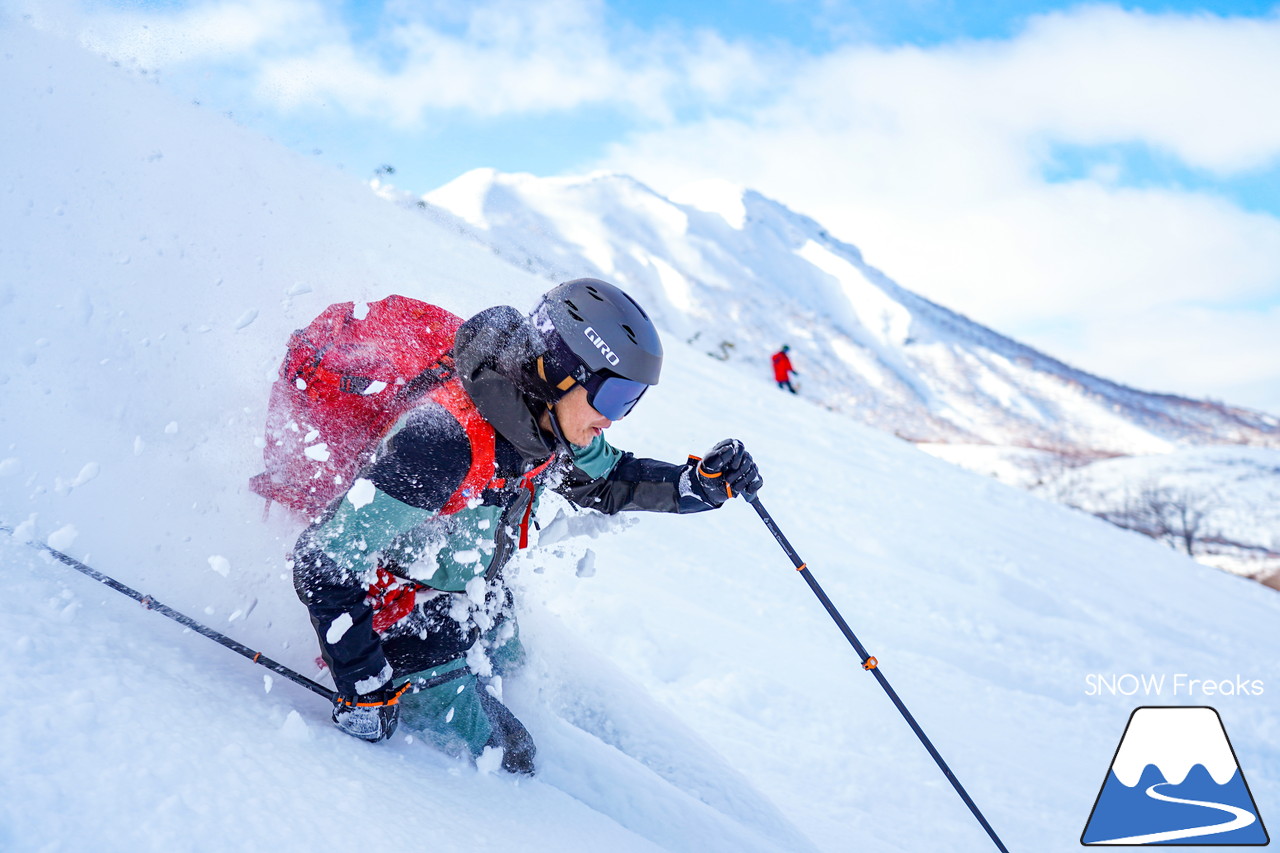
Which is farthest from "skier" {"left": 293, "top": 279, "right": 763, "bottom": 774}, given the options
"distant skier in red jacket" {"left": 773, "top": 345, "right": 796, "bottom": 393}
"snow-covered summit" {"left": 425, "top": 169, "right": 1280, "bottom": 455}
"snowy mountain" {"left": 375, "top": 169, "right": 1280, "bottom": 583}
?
"snow-covered summit" {"left": 425, "top": 169, "right": 1280, "bottom": 455}

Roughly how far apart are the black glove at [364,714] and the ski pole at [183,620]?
0.23 feet

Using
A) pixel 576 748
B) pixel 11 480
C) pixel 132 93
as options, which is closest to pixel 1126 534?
→ pixel 576 748

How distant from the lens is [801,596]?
5.04 m

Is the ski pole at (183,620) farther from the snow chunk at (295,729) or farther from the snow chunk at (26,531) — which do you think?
the snow chunk at (295,729)

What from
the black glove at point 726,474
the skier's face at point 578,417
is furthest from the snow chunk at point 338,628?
the black glove at point 726,474

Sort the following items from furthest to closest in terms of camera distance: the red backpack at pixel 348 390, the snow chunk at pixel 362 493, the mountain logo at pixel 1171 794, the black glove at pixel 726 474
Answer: the mountain logo at pixel 1171 794, the black glove at pixel 726 474, the red backpack at pixel 348 390, the snow chunk at pixel 362 493

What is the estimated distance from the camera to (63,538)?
208 centimetres

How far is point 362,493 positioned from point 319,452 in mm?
427

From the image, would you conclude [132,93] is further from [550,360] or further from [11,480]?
[550,360]

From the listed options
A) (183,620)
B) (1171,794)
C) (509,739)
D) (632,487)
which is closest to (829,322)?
(1171,794)

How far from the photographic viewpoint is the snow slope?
1.57 metres

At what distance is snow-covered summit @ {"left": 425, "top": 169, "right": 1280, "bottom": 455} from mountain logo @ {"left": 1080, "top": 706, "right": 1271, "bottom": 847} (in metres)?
44.5

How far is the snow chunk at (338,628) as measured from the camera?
1.97 metres

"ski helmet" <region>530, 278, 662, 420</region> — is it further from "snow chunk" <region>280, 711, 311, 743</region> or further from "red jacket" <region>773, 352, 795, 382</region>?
"red jacket" <region>773, 352, 795, 382</region>
